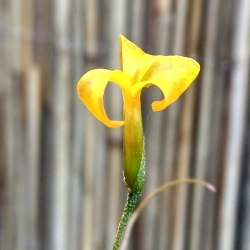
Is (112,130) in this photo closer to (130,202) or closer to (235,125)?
(235,125)

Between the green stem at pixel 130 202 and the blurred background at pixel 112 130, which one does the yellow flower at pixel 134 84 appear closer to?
the green stem at pixel 130 202

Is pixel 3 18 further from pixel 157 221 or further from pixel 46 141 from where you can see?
pixel 157 221

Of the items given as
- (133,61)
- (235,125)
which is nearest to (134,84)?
(133,61)

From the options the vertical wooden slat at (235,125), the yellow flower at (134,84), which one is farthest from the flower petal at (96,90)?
the vertical wooden slat at (235,125)

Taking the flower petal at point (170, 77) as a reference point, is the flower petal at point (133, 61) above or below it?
above

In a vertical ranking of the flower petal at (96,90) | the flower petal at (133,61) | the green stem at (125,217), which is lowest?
the green stem at (125,217)

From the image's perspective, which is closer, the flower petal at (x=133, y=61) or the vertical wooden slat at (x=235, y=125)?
the flower petal at (x=133, y=61)

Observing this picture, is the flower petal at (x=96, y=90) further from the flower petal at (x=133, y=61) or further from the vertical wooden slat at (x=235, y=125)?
the vertical wooden slat at (x=235, y=125)
